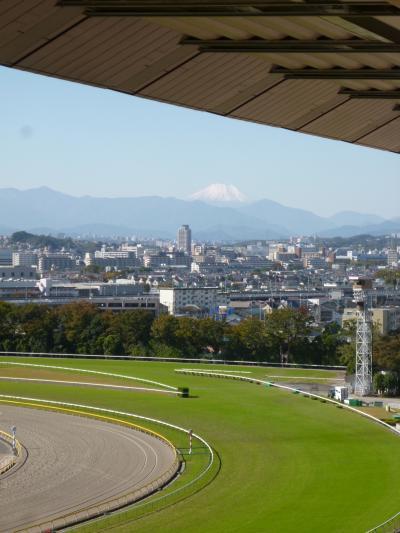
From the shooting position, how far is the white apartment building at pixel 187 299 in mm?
97238

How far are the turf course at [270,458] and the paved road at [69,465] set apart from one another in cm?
131

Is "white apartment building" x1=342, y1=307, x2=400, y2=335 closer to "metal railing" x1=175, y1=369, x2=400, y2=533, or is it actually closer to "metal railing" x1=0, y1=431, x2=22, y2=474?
"metal railing" x1=175, y1=369, x2=400, y2=533

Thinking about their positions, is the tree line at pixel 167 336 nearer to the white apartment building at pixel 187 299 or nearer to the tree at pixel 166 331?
the tree at pixel 166 331

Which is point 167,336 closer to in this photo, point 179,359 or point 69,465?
point 179,359

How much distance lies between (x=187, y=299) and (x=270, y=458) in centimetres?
7887

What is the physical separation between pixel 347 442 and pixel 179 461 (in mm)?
5247

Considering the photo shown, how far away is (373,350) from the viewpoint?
38.1m

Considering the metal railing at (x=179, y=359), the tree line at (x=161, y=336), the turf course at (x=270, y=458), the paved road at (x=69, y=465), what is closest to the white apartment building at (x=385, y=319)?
the tree line at (x=161, y=336)

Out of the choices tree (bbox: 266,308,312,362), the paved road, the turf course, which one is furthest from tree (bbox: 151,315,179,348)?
the paved road

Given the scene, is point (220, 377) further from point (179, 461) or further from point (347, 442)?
point (179, 461)

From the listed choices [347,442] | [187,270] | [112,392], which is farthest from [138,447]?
[187,270]

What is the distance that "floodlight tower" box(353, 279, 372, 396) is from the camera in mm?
33625

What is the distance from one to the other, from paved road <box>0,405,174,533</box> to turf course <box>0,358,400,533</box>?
131cm

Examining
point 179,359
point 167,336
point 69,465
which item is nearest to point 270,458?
point 69,465
